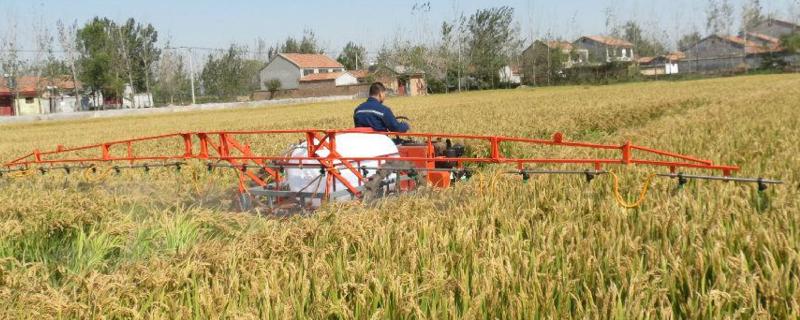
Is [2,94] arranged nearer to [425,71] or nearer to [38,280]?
[425,71]

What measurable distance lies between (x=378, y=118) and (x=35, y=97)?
258ft

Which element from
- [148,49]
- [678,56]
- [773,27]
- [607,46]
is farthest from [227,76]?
[773,27]

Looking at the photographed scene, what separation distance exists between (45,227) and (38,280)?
4.29ft

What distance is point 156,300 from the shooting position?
293 centimetres

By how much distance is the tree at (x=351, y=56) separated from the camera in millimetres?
112562

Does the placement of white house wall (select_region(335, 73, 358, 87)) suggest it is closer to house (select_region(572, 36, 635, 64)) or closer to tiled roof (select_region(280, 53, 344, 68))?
Answer: tiled roof (select_region(280, 53, 344, 68))

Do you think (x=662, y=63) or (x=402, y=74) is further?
(x=662, y=63)

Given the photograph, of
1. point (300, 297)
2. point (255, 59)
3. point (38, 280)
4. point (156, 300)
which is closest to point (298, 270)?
point (300, 297)

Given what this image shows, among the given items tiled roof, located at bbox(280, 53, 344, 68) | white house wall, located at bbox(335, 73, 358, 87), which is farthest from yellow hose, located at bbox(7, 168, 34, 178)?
tiled roof, located at bbox(280, 53, 344, 68)

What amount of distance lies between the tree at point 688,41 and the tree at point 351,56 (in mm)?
52993

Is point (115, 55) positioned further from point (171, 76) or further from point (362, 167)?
point (362, 167)

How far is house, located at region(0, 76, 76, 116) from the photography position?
68875 millimetres

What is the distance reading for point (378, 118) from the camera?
7656mm

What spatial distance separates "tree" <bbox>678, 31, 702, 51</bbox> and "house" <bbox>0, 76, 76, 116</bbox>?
3438 inches
